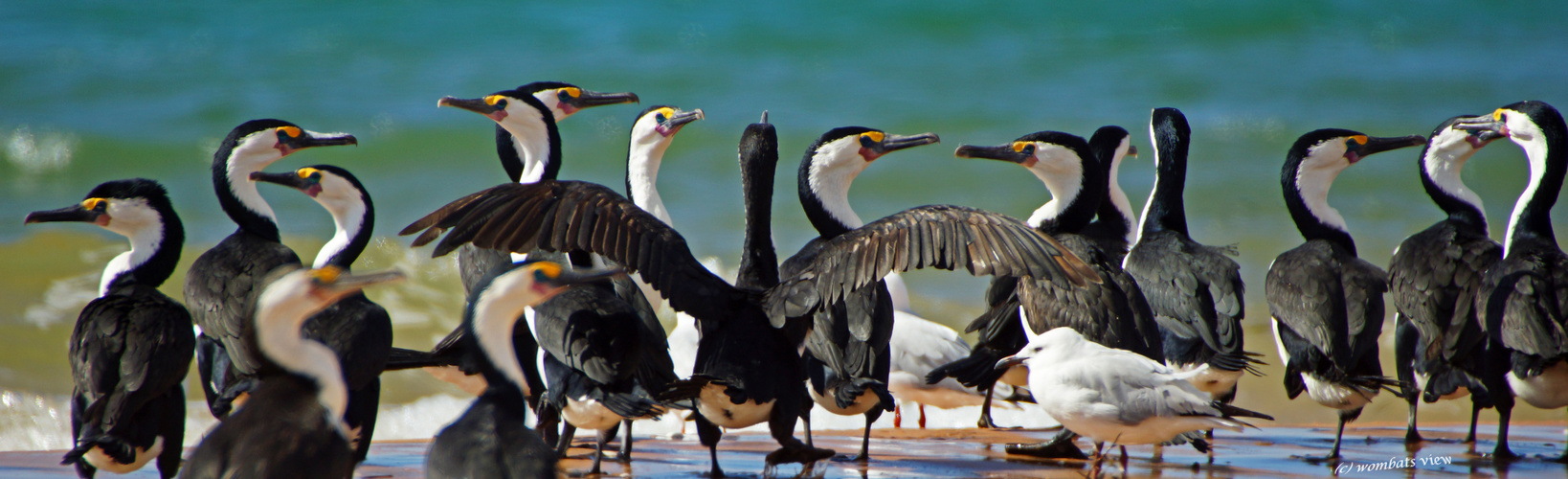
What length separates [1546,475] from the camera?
18.7 feet

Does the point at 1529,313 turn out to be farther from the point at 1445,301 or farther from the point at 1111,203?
the point at 1111,203

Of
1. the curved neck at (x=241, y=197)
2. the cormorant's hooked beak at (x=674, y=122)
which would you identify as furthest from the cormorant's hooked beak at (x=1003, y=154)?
the curved neck at (x=241, y=197)

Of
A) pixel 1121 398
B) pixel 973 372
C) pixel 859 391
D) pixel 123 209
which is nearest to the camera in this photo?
pixel 1121 398

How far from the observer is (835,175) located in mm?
7188

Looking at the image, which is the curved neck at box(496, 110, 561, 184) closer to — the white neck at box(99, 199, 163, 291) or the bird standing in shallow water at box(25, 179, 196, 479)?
the white neck at box(99, 199, 163, 291)

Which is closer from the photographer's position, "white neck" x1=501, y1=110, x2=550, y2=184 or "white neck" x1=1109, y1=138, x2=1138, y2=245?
"white neck" x1=501, y1=110, x2=550, y2=184

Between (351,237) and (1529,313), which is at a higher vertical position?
(351,237)

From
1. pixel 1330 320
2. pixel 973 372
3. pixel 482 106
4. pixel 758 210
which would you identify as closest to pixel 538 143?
pixel 482 106

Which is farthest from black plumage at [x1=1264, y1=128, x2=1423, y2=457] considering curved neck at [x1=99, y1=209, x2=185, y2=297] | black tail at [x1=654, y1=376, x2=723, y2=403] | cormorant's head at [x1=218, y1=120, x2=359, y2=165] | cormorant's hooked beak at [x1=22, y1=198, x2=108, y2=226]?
cormorant's hooked beak at [x1=22, y1=198, x2=108, y2=226]

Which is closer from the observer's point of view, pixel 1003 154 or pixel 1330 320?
pixel 1330 320

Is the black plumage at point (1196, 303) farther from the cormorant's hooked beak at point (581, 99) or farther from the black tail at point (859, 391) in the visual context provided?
the cormorant's hooked beak at point (581, 99)

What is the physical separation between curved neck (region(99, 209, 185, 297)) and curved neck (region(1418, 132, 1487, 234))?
7.01 m

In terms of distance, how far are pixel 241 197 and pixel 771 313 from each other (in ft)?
11.1

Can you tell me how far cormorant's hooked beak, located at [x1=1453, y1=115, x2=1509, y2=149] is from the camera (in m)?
7.59
